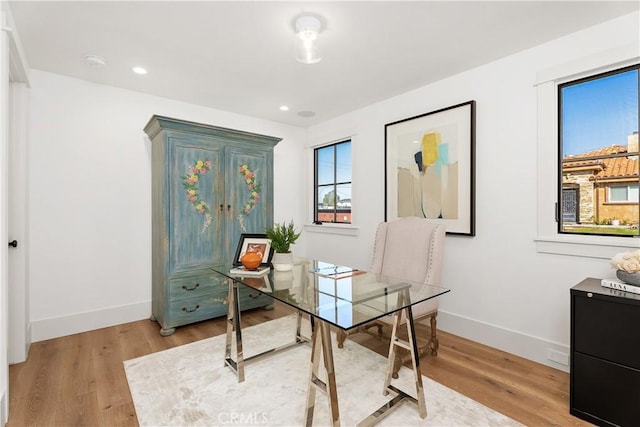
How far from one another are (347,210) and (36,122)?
335 cm

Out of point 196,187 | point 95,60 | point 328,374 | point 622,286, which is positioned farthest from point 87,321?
point 622,286

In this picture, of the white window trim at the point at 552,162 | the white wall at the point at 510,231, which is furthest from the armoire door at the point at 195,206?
the white window trim at the point at 552,162

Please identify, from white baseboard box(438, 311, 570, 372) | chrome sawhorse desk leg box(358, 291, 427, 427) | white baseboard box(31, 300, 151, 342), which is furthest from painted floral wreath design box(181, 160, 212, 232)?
white baseboard box(438, 311, 570, 372)

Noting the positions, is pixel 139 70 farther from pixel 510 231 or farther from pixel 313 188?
pixel 510 231

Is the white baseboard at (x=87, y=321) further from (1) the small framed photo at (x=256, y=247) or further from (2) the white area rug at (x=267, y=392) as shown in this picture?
(1) the small framed photo at (x=256, y=247)

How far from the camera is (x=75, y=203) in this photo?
119 inches

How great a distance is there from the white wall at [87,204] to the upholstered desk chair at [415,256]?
7.87 feet

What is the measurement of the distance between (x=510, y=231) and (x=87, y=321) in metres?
4.00

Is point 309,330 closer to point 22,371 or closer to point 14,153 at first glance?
point 22,371

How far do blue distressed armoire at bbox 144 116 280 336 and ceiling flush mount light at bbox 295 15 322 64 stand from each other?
1.50 m

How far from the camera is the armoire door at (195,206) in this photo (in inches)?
120

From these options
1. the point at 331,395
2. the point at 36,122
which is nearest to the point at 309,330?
the point at 331,395

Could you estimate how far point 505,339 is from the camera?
2.60m

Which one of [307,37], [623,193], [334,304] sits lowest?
[334,304]
